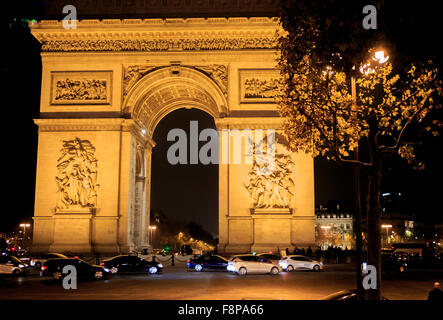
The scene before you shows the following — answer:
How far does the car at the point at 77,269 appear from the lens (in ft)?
76.5

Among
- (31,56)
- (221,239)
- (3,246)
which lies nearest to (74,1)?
(31,56)

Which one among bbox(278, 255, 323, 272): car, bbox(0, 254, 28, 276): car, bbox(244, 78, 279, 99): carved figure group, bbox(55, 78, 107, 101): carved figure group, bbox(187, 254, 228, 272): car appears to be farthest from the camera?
bbox(55, 78, 107, 101): carved figure group

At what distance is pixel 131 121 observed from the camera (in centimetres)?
3125

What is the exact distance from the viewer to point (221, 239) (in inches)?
1193

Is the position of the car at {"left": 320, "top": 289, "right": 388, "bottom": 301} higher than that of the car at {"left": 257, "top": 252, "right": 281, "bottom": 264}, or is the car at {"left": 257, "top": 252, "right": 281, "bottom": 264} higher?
the car at {"left": 320, "top": 289, "right": 388, "bottom": 301}

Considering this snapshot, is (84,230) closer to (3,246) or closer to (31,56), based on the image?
(31,56)

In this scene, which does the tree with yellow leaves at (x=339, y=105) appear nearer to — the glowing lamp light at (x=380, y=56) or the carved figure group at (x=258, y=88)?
the glowing lamp light at (x=380, y=56)

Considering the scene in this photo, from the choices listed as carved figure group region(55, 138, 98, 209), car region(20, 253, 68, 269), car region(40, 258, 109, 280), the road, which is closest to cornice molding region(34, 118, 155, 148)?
carved figure group region(55, 138, 98, 209)


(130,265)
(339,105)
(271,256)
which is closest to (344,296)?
(339,105)

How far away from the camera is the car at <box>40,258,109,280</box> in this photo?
2331cm

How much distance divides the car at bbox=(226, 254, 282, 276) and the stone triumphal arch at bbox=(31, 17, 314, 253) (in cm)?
300

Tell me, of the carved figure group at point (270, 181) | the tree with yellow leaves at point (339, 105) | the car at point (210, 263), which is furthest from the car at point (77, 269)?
the tree with yellow leaves at point (339, 105)

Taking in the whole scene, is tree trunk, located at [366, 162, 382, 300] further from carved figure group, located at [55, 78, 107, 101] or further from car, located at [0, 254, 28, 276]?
carved figure group, located at [55, 78, 107, 101]

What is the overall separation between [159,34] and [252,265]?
50.0 feet
